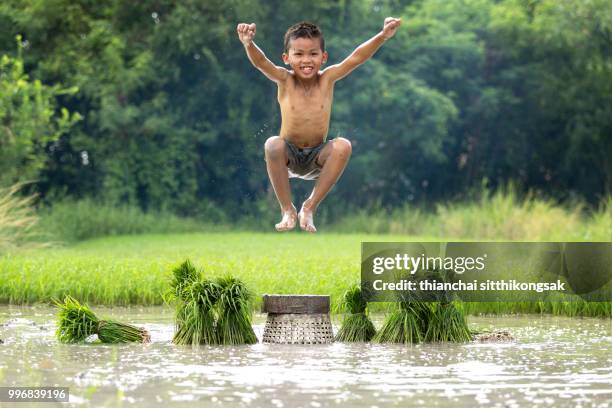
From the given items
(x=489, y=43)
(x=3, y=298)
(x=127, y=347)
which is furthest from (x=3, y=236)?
(x=489, y=43)

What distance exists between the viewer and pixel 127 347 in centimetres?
1136

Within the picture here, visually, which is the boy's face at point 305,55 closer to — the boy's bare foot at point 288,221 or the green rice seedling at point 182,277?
the boy's bare foot at point 288,221

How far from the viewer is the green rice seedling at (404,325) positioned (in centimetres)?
1205

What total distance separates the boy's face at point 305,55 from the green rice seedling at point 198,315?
251 centimetres

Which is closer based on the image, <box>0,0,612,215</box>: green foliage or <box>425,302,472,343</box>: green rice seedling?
<box>425,302,472,343</box>: green rice seedling

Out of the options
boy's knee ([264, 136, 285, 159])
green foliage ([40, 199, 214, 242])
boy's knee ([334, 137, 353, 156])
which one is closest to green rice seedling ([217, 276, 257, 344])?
boy's knee ([264, 136, 285, 159])

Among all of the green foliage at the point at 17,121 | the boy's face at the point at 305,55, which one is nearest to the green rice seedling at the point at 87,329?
the boy's face at the point at 305,55

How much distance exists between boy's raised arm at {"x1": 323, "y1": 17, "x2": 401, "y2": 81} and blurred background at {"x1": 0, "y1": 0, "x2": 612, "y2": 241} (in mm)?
18486

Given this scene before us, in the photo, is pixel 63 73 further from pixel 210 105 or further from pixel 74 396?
pixel 74 396

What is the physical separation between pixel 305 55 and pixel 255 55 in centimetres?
48

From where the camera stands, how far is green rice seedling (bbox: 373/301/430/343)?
39.5 ft

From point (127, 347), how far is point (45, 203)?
2302 centimetres

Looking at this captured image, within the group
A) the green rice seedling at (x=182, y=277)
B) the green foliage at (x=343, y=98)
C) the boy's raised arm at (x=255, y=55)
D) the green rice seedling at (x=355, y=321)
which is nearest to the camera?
the boy's raised arm at (x=255, y=55)

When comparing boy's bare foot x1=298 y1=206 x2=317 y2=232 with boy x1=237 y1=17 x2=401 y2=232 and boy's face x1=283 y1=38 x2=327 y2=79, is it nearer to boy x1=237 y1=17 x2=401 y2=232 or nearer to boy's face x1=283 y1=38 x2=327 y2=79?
boy x1=237 y1=17 x2=401 y2=232
